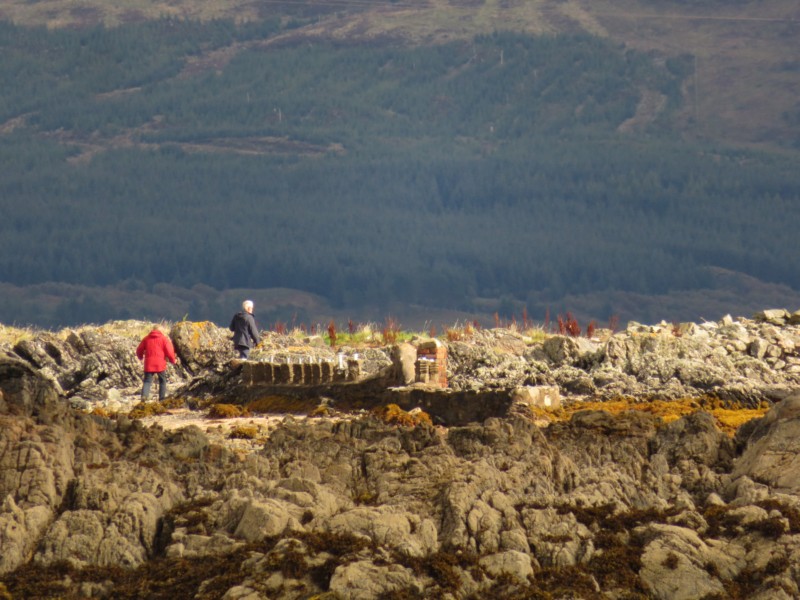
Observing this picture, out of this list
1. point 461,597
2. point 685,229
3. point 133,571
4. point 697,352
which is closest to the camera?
point 461,597

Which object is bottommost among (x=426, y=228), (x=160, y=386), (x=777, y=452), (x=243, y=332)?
(x=426, y=228)

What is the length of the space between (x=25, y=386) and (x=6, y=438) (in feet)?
10.7

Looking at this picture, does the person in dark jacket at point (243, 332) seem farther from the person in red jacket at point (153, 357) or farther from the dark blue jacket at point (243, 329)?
the person in red jacket at point (153, 357)

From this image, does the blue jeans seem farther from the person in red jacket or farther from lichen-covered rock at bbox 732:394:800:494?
lichen-covered rock at bbox 732:394:800:494

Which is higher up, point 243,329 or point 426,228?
point 243,329

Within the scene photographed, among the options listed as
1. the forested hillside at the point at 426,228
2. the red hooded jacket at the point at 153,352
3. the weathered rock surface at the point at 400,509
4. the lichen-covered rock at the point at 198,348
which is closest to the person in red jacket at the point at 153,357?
the red hooded jacket at the point at 153,352

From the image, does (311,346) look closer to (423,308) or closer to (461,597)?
(461,597)

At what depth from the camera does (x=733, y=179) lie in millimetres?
185375

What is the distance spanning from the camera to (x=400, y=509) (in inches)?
599

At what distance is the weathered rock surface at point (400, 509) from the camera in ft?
45.8

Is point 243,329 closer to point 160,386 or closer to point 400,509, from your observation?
point 160,386

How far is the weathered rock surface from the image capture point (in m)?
14.0

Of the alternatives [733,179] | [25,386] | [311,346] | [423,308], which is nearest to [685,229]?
[733,179]

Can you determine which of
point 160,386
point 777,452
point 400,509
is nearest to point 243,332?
point 160,386
